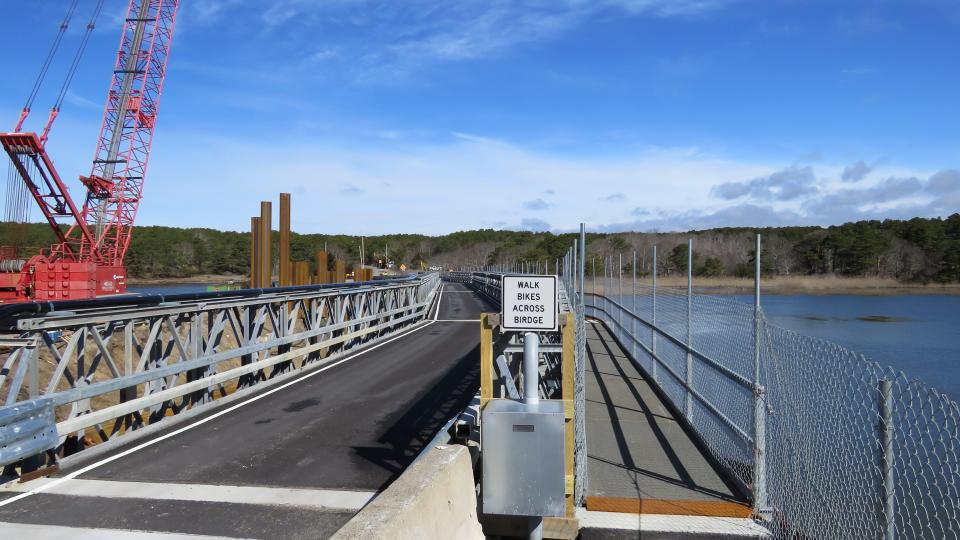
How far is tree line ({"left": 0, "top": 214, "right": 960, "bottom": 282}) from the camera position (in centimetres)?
4529

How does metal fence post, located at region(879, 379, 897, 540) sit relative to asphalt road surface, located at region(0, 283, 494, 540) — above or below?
above

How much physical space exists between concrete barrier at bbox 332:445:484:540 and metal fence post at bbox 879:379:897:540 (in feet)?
8.05

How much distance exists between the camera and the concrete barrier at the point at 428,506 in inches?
141

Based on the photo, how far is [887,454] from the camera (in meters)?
3.66

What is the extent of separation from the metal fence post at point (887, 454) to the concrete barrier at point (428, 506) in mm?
2454

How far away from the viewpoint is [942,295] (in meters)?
59.9

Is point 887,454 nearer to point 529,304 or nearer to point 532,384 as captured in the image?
point 532,384

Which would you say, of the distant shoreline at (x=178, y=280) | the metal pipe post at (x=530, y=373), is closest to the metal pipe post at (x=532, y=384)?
the metal pipe post at (x=530, y=373)

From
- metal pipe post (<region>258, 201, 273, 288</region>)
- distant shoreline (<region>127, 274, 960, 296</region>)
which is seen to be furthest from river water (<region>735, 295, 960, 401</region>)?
distant shoreline (<region>127, 274, 960, 296</region>)

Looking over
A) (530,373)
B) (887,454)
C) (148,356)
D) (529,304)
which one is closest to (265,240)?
(148,356)

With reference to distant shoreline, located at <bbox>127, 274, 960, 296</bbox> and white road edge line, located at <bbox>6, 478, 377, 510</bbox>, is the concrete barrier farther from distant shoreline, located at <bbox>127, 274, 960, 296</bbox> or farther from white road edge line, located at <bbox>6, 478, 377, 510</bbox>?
distant shoreline, located at <bbox>127, 274, 960, 296</bbox>

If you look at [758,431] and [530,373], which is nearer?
[530,373]

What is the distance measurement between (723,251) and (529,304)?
159 feet

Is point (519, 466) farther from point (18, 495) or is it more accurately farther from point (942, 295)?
point (942, 295)
